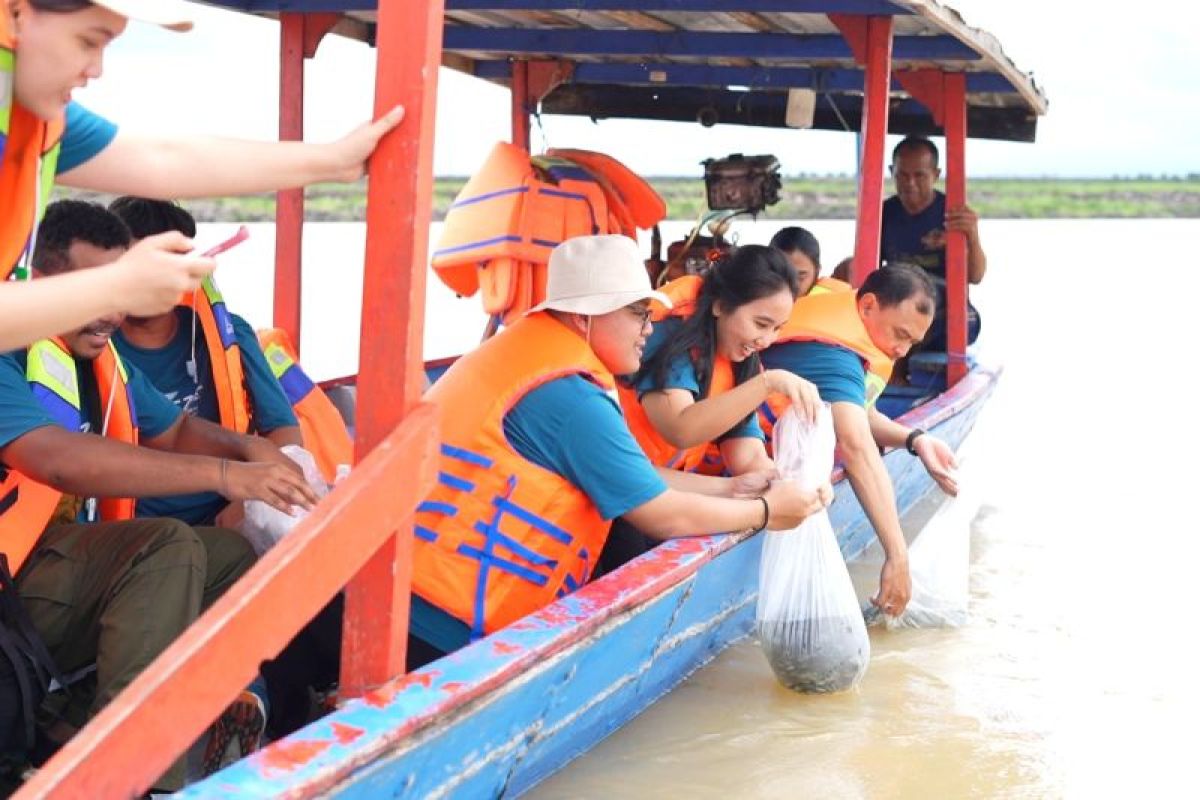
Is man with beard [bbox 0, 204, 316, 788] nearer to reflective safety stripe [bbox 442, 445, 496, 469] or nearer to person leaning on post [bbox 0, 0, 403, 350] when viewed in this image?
reflective safety stripe [bbox 442, 445, 496, 469]

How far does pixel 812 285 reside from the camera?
5426mm

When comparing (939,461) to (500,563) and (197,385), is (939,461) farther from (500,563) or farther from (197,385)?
(197,385)

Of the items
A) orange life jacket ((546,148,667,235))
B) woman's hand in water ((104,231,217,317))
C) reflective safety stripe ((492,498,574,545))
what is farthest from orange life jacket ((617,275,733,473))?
woman's hand in water ((104,231,217,317))

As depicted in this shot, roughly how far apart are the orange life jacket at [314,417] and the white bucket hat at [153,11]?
7.88 feet

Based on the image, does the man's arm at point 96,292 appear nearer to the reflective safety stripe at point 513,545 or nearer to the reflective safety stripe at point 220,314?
the reflective safety stripe at point 513,545

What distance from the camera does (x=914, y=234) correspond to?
7895 mm

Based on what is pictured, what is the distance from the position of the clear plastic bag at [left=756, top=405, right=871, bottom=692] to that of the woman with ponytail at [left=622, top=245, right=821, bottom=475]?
10cm

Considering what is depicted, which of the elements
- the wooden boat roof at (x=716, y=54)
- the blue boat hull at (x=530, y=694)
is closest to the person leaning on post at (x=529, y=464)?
the blue boat hull at (x=530, y=694)

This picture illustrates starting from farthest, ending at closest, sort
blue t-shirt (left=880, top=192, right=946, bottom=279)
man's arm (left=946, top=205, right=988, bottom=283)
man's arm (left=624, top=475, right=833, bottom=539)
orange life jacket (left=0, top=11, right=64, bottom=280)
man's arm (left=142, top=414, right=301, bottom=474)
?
blue t-shirt (left=880, top=192, right=946, bottom=279) < man's arm (left=946, top=205, right=988, bottom=283) < man's arm (left=142, top=414, right=301, bottom=474) < man's arm (left=624, top=475, right=833, bottom=539) < orange life jacket (left=0, top=11, right=64, bottom=280)

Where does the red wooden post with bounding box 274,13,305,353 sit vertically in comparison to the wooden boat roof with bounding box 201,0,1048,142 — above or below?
below

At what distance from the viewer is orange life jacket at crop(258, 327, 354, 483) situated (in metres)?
4.46

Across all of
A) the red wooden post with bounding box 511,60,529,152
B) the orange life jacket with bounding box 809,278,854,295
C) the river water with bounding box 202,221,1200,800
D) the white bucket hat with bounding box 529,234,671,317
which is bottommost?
the river water with bounding box 202,221,1200,800

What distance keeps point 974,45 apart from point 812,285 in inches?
51.4

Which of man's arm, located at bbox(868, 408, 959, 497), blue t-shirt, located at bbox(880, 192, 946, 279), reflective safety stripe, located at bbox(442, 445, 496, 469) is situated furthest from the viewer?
blue t-shirt, located at bbox(880, 192, 946, 279)
